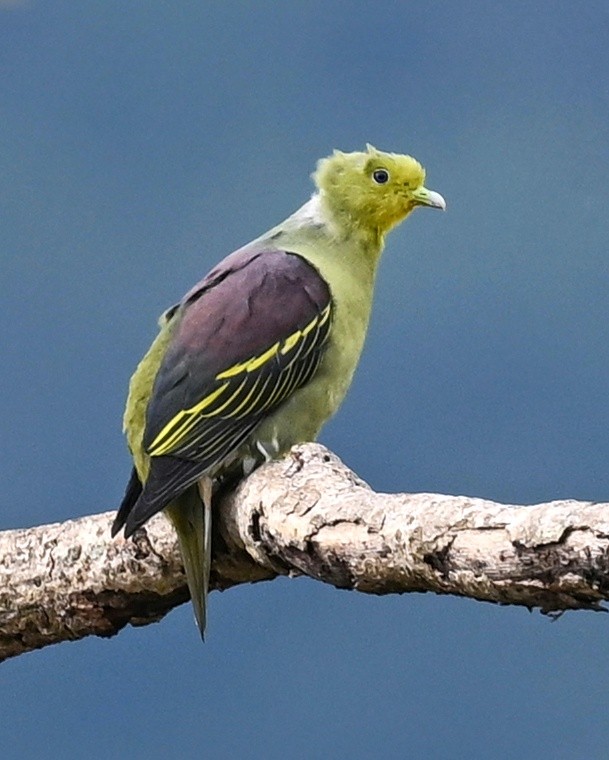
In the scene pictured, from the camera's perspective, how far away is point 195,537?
11.5 feet

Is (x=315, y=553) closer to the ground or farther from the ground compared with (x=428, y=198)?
closer to the ground

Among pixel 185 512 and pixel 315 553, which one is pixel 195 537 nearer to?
pixel 185 512

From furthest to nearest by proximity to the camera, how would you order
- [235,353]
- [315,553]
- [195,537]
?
[235,353] → [195,537] → [315,553]

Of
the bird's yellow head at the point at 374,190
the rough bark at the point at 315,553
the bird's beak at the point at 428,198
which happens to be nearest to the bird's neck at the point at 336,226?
the bird's yellow head at the point at 374,190

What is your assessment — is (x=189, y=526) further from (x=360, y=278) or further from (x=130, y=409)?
(x=360, y=278)

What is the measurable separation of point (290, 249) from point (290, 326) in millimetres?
278

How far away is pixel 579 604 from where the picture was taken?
2510mm

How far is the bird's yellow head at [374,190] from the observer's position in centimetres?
402

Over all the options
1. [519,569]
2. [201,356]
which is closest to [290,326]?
[201,356]

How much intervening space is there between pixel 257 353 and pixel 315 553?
2.46 feet

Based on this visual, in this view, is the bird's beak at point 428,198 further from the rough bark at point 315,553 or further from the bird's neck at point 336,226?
the rough bark at point 315,553

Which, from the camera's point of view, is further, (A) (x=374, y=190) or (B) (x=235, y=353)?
(A) (x=374, y=190)

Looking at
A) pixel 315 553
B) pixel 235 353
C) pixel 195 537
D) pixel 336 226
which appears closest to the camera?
pixel 315 553

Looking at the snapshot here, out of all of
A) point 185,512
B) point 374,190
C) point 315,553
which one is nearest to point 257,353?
point 185,512
